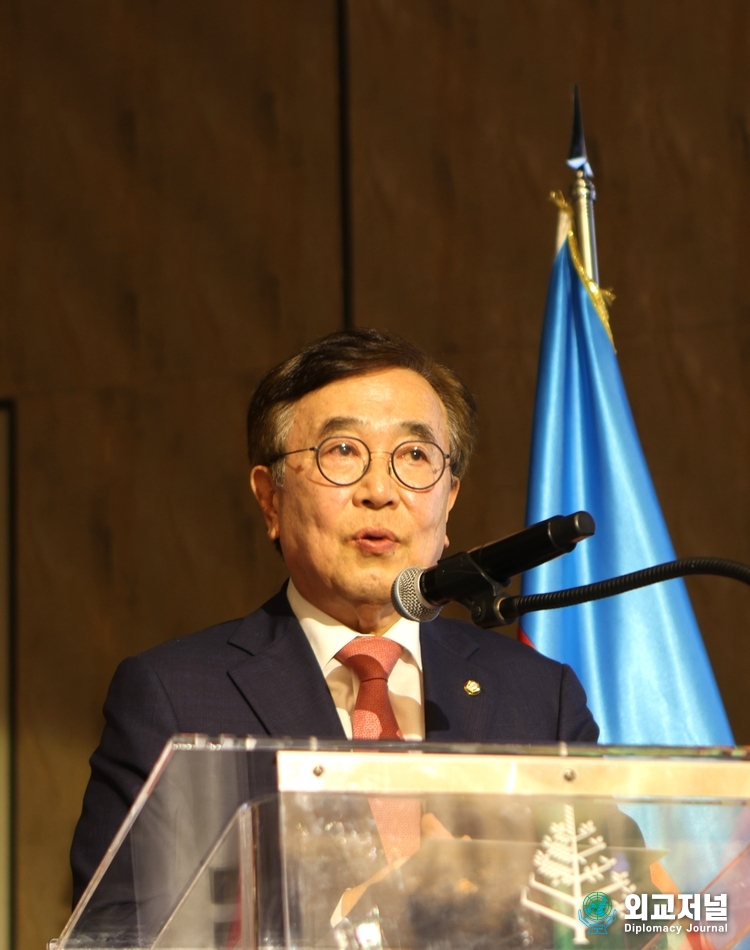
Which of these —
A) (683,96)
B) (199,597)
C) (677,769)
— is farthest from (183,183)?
(677,769)

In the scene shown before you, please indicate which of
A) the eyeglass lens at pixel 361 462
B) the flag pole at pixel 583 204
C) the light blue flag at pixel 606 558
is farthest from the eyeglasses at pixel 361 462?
the flag pole at pixel 583 204

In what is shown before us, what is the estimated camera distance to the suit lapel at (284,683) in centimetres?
175

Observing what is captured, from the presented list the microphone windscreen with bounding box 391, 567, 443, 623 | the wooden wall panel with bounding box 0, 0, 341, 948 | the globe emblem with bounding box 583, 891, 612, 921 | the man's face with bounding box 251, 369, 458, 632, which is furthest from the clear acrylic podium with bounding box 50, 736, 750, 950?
the wooden wall panel with bounding box 0, 0, 341, 948

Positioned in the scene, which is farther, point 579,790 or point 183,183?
point 183,183

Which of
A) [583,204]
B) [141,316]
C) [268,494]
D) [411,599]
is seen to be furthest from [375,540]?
[141,316]

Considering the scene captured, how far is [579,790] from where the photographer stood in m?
0.98

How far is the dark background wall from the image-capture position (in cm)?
349

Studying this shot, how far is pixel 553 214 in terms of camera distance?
3650mm

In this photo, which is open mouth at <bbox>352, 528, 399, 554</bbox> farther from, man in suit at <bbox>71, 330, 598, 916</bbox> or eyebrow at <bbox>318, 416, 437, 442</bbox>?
eyebrow at <bbox>318, 416, 437, 442</bbox>

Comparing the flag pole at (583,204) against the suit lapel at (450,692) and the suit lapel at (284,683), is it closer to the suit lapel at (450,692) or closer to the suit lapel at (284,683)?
the suit lapel at (450,692)

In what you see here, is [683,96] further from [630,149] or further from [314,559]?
[314,559]

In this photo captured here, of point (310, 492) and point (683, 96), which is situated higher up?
point (683, 96)

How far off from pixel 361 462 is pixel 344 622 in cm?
26

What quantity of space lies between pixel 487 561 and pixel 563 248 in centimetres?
169
